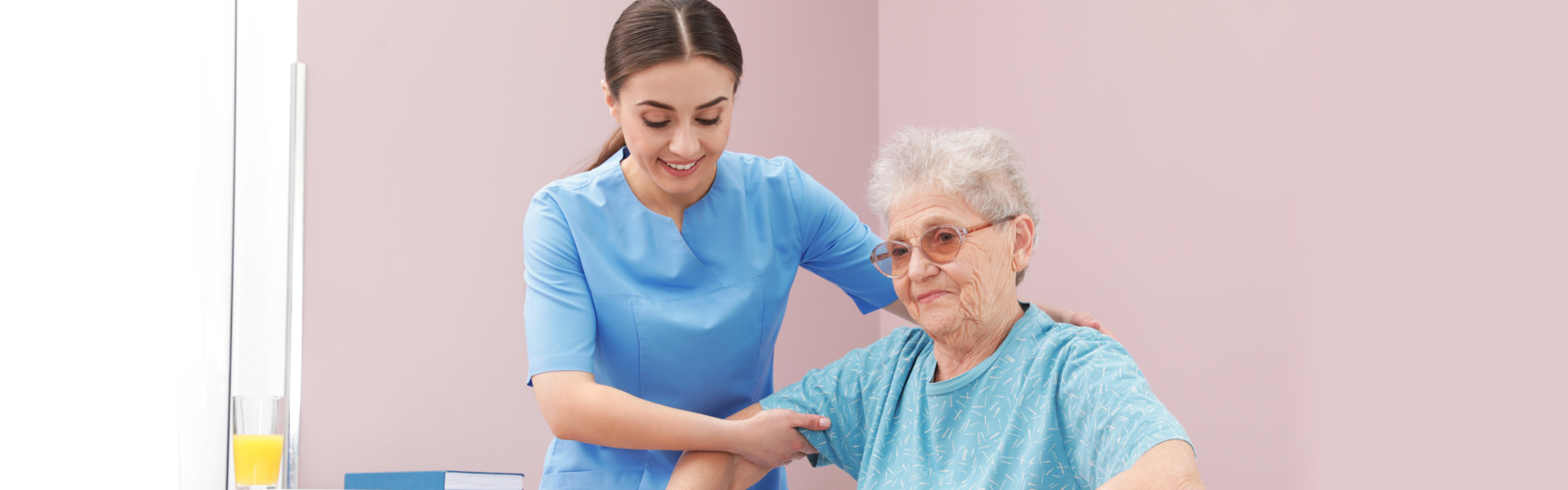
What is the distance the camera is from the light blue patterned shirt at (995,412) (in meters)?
1.26

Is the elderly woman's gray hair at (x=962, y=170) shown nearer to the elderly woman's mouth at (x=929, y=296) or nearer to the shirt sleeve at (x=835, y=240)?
the elderly woman's mouth at (x=929, y=296)

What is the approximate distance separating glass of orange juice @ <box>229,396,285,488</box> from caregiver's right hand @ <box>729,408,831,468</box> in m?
0.78

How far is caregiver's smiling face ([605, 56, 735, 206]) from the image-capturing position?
1.48 meters

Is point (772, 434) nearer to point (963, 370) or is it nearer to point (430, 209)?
point (963, 370)

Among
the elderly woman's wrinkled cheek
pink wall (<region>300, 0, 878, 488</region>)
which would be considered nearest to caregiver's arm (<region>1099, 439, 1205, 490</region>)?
the elderly woman's wrinkled cheek

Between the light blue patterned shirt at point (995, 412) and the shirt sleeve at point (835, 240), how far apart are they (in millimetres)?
160

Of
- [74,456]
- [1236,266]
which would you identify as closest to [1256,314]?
[1236,266]

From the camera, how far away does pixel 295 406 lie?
2.53 metres

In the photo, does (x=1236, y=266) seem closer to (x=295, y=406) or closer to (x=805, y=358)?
(x=805, y=358)

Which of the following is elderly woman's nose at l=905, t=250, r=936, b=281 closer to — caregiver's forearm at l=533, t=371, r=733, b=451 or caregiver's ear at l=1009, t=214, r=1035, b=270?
caregiver's ear at l=1009, t=214, r=1035, b=270

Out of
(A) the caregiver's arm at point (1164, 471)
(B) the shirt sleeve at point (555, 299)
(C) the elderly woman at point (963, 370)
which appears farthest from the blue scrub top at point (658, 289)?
(A) the caregiver's arm at point (1164, 471)

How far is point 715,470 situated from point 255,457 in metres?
0.77

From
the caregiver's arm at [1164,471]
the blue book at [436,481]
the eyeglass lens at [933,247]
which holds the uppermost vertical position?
the eyeglass lens at [933,247]

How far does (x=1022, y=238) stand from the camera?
149 cm
